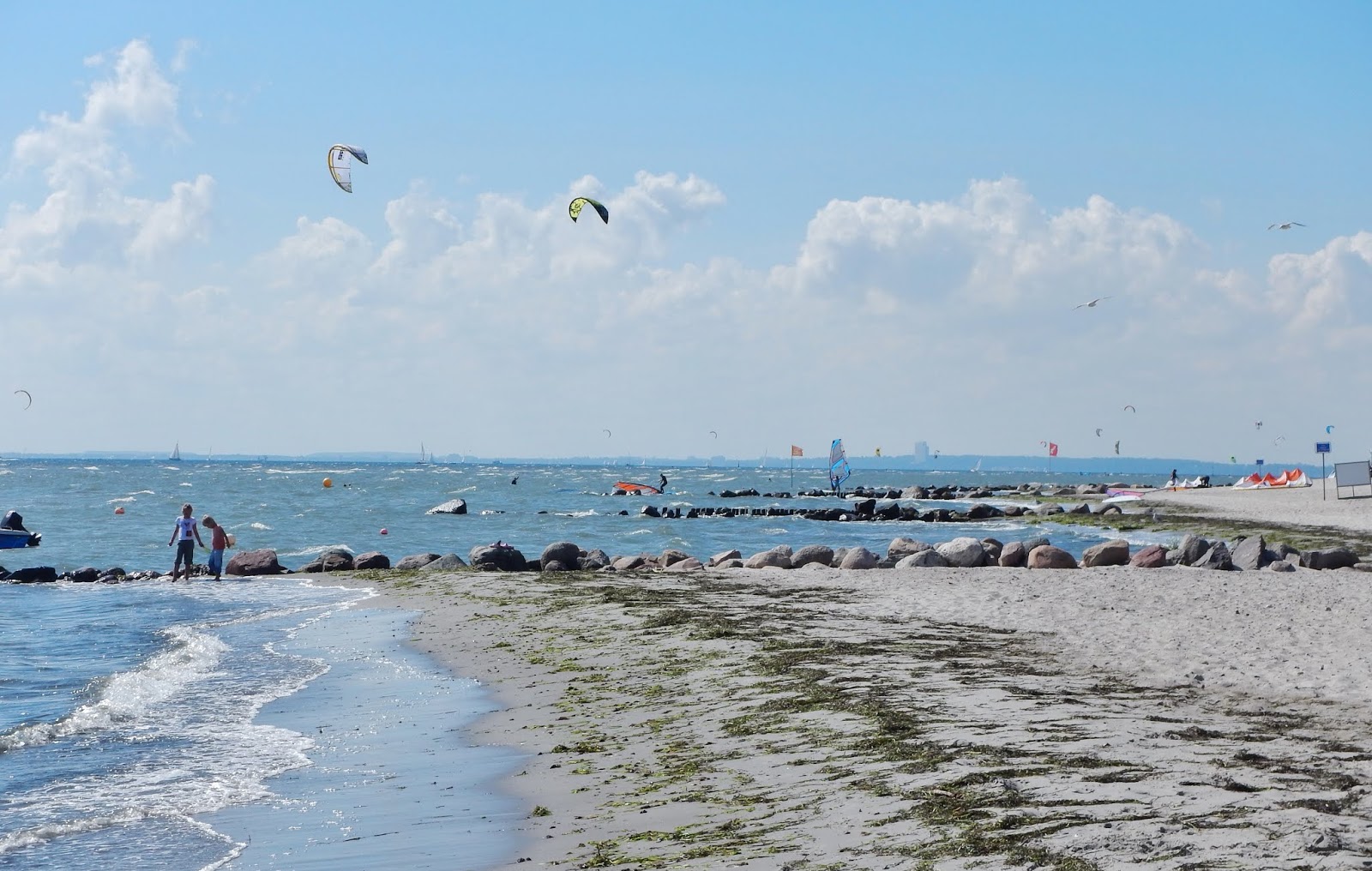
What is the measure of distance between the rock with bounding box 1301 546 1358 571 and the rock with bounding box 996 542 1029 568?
526cm

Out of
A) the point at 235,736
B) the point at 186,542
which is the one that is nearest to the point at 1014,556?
the point at 235,736

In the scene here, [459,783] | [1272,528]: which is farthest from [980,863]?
[1272,528]

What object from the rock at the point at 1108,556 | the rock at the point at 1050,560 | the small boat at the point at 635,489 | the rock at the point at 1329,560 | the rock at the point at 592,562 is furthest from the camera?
the small boat at the point at 635,489

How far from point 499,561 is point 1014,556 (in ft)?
36.8

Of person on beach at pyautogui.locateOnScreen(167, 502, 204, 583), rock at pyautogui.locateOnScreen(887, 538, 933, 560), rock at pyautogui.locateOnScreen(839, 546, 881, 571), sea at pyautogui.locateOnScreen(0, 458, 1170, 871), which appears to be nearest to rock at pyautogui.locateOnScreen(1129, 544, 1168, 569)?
rock at pyautogui.locateOnScreen(887, 538, 933, 560)

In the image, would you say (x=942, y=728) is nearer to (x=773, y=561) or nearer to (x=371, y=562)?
(x=773, y=561)

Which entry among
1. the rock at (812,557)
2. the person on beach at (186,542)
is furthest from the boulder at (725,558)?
the person on beach at (186,542)

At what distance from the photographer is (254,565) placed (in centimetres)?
2680

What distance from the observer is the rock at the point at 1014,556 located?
78.4 feet

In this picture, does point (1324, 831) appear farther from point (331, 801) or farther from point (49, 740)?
point (49, 740)

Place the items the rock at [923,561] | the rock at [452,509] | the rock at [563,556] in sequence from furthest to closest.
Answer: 1. the rock at [452,509]
2. the rock at [563,556]
3. the rock at [923,561]

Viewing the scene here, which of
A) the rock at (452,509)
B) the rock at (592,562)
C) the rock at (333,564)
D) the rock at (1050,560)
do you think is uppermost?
the rock at (1050,560)

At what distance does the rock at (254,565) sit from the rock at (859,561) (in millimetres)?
13366

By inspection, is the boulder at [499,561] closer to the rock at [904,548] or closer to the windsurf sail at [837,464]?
the rock at [904,548]
